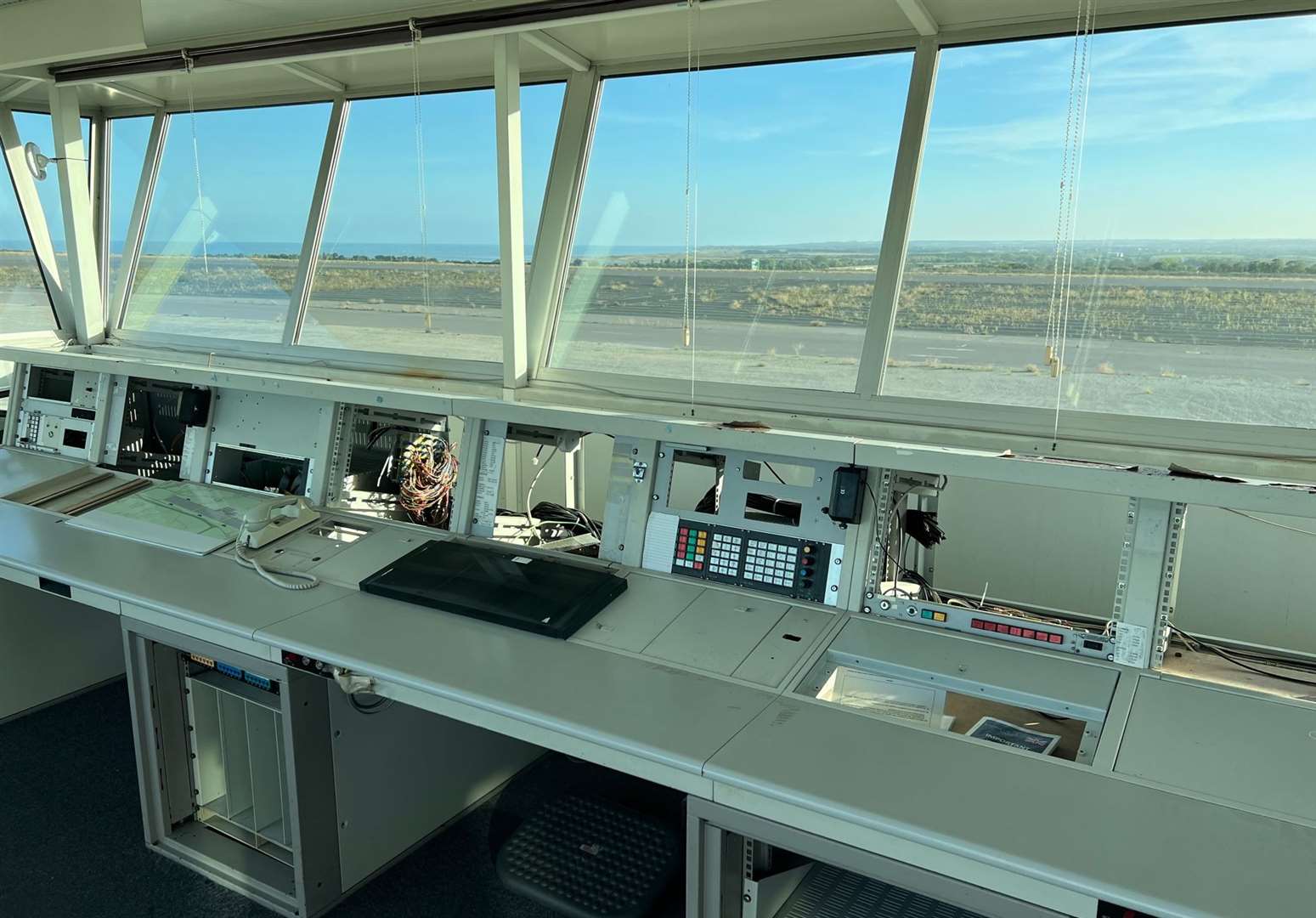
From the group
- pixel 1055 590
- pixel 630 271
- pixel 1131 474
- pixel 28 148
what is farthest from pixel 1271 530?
pixel 28 148

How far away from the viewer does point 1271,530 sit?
294 cm

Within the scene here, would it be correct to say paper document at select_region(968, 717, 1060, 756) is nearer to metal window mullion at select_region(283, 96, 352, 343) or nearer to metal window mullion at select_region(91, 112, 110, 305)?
metal window mullion at select_region(283, 96, 352, 343)

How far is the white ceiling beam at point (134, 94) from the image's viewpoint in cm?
404

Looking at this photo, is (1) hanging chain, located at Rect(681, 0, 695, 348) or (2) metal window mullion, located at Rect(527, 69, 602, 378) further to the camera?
(2) metal window mullion, located at Rect(527, 69, 602, 378)

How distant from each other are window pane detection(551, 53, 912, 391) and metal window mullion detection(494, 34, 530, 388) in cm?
42

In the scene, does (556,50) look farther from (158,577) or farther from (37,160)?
(37,160)

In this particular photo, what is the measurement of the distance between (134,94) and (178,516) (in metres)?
2.75

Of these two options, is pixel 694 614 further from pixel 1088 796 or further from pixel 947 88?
pixel 947 88

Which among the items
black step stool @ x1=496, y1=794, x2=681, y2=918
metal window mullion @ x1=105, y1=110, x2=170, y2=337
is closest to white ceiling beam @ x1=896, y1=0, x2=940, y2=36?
black step stool @ x1=496, y1=794, x2=681, y2=918

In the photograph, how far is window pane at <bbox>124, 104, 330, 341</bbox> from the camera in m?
4.10

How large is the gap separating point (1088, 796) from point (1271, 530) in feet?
7.06

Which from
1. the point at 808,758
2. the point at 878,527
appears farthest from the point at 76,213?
the point at 808,758

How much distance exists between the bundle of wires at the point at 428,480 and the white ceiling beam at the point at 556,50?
4.32 feet

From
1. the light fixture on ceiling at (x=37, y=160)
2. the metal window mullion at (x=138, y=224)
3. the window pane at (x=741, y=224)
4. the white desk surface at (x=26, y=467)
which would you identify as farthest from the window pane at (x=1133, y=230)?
→ the metal window mullion at (x=138, y=224)
